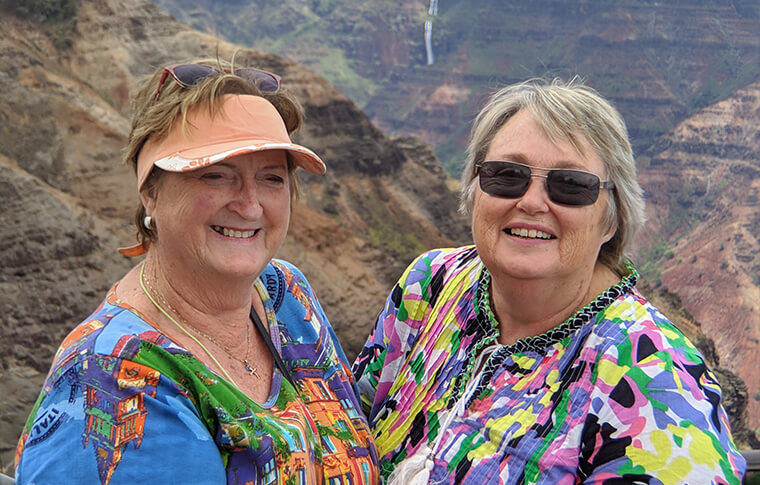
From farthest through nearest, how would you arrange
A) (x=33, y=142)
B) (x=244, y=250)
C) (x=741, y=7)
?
(x=741, y=7) → (x=33, y=142) → (x=244, y=250)

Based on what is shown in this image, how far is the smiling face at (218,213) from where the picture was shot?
2273 mm

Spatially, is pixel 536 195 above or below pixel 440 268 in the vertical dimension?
above

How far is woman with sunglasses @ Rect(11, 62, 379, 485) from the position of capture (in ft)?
6.33

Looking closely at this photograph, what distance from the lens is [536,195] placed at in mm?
2570

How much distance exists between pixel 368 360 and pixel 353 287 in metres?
15.2

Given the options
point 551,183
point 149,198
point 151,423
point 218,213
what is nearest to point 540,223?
point 551,183

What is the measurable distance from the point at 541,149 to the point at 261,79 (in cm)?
102

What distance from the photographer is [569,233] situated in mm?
2586

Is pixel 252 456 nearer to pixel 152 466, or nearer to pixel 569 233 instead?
pixel 152 466

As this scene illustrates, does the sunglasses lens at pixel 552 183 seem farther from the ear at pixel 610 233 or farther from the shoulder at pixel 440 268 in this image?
the shoulder at pixel 440 268

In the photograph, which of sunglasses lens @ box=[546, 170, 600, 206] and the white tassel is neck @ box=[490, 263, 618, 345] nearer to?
sunglasses lens @ box=[546, 170, 600, 206]

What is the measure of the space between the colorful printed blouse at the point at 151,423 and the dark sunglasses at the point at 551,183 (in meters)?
1.05

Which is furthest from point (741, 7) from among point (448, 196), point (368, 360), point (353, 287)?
point (368, 360)

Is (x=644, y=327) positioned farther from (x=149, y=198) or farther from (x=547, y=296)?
(x=149, y=198)
